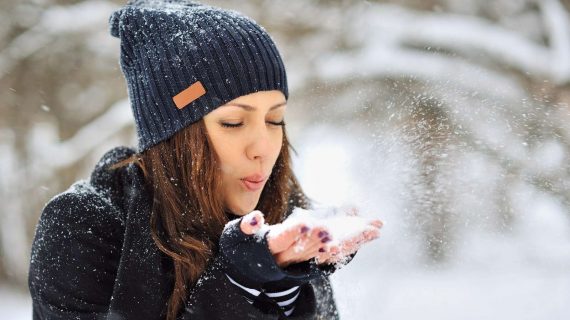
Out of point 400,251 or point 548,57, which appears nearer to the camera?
point 400,251

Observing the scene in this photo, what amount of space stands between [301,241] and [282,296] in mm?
257

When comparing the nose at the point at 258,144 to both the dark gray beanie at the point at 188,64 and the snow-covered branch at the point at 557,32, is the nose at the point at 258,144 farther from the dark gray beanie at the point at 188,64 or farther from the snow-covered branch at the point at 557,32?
the snow-covered branch at the point at 557,32

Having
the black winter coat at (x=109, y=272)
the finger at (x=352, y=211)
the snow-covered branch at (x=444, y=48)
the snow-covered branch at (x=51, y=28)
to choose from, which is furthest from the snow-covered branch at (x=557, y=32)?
the snow-covered branch at (x=51, y=28)

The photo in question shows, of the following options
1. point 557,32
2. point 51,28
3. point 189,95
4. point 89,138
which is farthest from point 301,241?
point 51,28

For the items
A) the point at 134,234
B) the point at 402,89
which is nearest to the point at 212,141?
the point at 134,234

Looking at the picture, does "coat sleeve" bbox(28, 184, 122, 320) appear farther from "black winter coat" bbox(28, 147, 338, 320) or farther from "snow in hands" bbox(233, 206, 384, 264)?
"snow in hands" bbox(233, 206, 384, 264)

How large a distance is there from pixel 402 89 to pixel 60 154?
3.00 meters

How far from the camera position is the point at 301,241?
100 centimetres

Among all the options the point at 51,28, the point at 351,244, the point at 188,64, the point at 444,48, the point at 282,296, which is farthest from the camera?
the point at 51,28

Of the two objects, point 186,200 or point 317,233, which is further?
point 186,200

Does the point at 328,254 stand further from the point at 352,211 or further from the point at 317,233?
the point at 352,211

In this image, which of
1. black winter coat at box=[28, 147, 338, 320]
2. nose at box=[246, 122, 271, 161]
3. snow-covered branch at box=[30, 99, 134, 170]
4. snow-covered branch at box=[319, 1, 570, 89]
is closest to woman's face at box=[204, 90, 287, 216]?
nose at box=[246, 122, 271, 161]

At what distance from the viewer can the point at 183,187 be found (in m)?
1.39

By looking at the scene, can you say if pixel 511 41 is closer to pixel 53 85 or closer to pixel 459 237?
pixel 459 237
